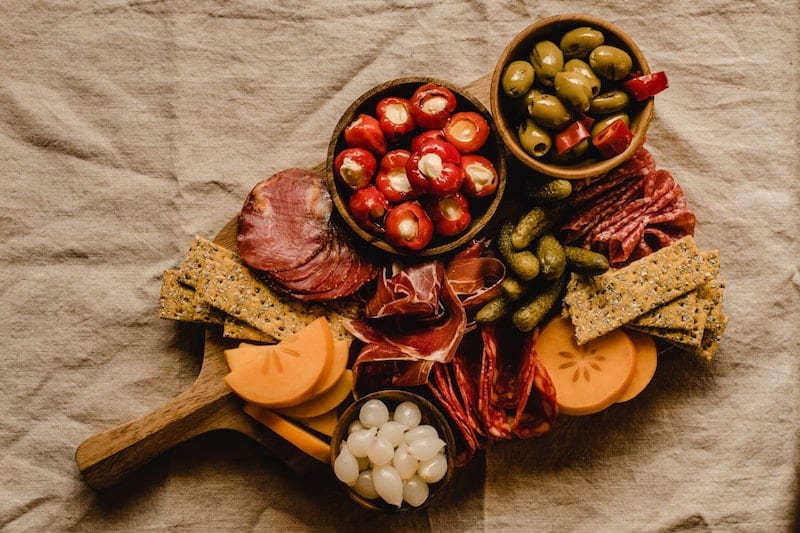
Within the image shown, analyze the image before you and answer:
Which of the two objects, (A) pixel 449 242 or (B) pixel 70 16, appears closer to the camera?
(A) pixel 449 242

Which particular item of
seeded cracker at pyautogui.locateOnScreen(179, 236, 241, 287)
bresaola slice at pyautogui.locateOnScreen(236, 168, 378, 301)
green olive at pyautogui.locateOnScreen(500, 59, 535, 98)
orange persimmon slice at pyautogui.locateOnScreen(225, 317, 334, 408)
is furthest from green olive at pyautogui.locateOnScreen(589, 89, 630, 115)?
seeded cracker at pyautogui.locateOnScreen(179, 236, 241, 287)

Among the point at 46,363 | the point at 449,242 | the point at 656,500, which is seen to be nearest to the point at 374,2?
the point at 449,242

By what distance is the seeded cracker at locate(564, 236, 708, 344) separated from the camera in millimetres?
1331

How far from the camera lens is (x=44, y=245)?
159cm

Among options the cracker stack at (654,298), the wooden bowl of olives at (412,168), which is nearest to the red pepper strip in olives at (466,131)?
the wooden bowl of olives at (412,168)

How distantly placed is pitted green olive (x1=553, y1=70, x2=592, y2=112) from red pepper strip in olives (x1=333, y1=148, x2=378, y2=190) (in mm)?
346

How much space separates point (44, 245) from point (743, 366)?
151cm

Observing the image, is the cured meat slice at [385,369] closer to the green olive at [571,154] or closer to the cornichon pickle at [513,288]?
the cornichon pickle at [513,288]

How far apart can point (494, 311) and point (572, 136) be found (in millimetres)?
338

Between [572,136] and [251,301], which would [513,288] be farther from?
[251,301]

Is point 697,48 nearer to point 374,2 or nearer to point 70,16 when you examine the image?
point 374,2

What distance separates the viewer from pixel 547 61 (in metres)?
1.27

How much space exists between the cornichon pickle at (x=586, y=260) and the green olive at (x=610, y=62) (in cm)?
31

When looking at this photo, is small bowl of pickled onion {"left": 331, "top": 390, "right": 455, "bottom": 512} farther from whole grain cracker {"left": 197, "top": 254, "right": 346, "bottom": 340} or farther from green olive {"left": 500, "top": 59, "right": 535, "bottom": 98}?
green olive {"left": 500, "top": 59, "right": 535, "bottom": 98}
